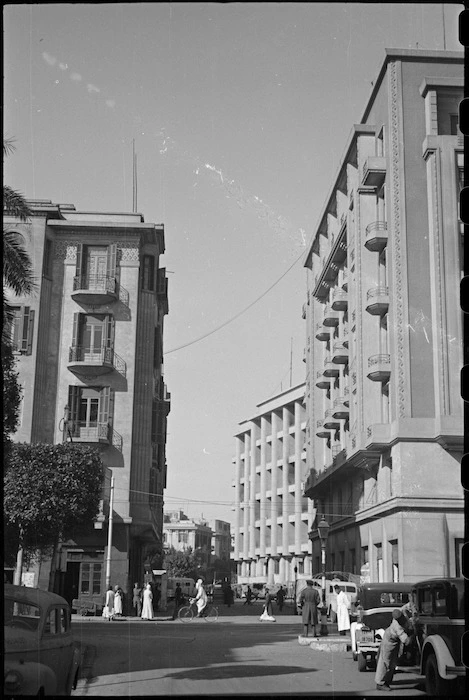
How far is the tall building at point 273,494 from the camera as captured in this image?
90.9 m

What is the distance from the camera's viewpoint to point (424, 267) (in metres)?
39.7

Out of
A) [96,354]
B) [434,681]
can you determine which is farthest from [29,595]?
[96,354]

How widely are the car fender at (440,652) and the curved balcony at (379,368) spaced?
29058 millimetres

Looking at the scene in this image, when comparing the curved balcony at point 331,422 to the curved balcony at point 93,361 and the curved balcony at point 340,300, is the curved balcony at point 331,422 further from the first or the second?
the curved balcony at point 93,361

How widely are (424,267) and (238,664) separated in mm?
25574

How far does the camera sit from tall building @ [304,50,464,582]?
37.8 m

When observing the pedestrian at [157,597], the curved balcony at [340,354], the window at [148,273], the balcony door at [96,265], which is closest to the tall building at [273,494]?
the pedestrian at [157,597]

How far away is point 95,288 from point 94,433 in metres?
8.03

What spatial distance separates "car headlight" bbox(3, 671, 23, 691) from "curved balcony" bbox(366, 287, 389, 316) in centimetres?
3479

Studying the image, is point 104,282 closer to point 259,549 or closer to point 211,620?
point 211,620

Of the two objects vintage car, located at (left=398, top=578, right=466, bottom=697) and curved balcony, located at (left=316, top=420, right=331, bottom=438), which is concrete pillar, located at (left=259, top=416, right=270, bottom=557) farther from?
vintage car, located at (left=398, top=578, right=466, bottom=697)

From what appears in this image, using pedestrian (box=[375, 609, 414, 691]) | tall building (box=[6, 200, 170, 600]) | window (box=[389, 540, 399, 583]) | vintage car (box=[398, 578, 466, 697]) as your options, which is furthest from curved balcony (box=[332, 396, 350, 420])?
pedestrian (box=[375, 609, 414, 691])

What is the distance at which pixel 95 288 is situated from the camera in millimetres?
46781

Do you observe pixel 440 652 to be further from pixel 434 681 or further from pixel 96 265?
pixel 96 265
